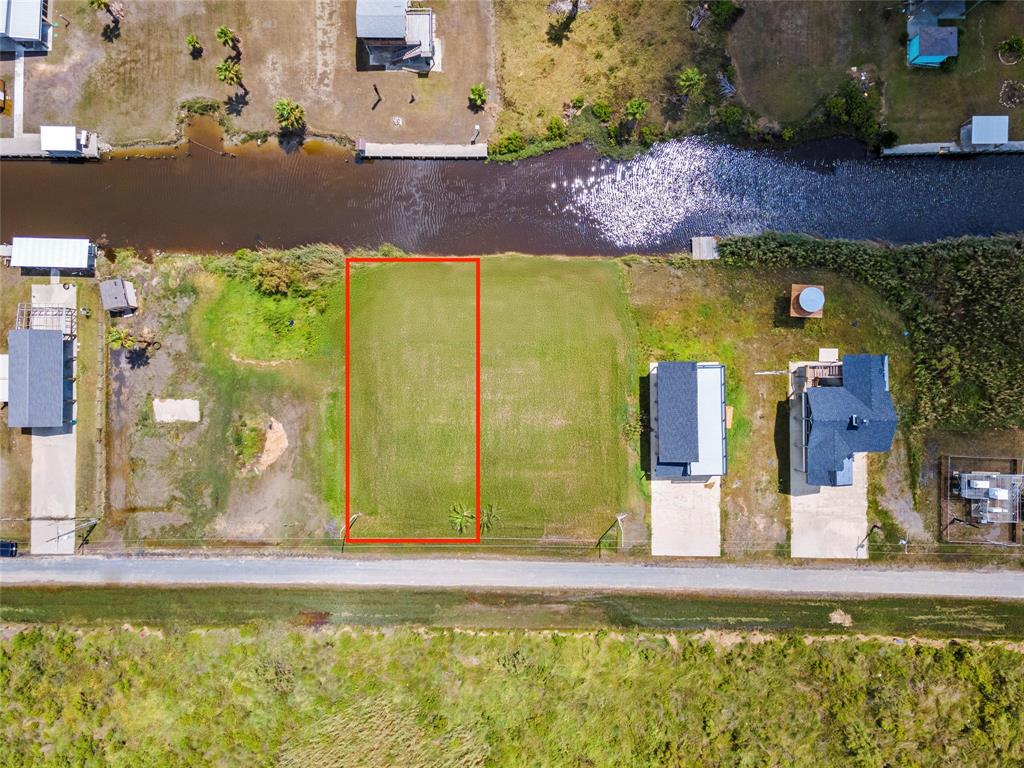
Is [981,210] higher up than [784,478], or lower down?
higher up

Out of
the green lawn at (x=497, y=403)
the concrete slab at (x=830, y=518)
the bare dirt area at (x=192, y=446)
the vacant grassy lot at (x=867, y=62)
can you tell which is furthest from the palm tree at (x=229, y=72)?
the concrete slab at (x=830, y=518)

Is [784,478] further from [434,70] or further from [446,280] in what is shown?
[434,70]

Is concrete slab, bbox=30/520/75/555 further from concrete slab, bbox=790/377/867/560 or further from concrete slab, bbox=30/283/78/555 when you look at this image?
concrete slab, bbox=790/377/867/560

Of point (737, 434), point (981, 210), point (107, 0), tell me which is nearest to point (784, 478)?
point (737, 434)

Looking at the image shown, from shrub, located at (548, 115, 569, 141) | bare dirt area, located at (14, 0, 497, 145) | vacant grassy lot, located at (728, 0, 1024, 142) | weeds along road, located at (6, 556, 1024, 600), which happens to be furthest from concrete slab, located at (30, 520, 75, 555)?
vacant grassy lot, located at (728, 0, 1024, 142)

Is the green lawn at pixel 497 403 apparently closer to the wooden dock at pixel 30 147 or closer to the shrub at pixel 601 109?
the shrub at pixel 601 109
